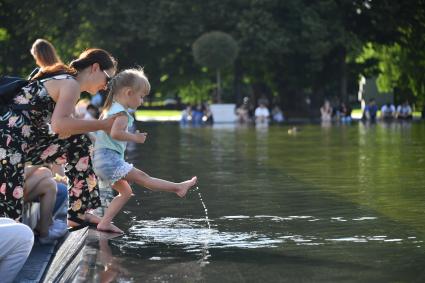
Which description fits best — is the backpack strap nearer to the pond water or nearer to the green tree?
the pond water

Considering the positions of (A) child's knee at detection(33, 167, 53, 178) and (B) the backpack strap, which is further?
(A) child's knee at detection(33, 167, 53, 178)

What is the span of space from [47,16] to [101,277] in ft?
188

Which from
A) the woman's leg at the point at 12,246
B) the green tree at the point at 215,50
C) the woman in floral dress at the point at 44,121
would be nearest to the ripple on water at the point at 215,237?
the woman in floral dress at the point at 44,121

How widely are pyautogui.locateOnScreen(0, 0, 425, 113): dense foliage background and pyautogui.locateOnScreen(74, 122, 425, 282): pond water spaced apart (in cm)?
4455

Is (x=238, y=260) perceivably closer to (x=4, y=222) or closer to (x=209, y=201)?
(x=4, y=222)

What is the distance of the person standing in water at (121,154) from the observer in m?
8.37

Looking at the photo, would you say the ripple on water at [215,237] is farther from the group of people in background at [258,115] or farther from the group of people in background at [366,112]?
the group of people in background at [366,112]

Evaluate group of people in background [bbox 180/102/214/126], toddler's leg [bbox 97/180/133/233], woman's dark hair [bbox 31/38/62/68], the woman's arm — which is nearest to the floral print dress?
the woman's arm

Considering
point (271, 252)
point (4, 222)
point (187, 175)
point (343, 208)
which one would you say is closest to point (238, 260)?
point (271, 252)

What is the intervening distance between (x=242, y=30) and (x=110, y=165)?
52.5m

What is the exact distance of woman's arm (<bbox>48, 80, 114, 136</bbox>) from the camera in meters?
7.20

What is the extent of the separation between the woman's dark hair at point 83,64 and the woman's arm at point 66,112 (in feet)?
0.60

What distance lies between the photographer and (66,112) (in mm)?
7191

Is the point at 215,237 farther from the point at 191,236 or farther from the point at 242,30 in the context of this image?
the point at 242,30
